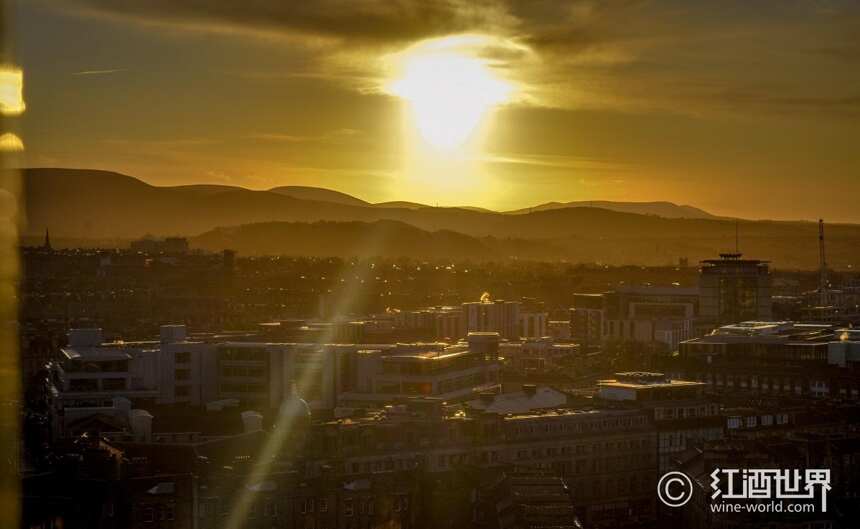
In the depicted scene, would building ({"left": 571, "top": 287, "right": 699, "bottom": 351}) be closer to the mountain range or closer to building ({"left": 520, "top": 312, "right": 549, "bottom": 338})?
building ({"left": 520, "top": 312, "right": 549, "bottom": 338})

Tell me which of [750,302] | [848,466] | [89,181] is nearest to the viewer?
[848,466]

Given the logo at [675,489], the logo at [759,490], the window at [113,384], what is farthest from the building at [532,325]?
the logo at [759,490]

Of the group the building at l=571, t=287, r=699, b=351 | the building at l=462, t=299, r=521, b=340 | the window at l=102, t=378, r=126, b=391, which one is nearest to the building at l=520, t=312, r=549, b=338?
the building at l=462, t=299, r=521, b=340

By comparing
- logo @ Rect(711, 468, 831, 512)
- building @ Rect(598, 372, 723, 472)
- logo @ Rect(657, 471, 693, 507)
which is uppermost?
building @ Rect(598, 372, 723, 472)

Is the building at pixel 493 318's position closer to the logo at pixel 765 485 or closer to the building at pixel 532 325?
the building at pixel 532 325

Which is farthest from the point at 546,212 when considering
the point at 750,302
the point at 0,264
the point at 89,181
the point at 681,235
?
the point at 0,264

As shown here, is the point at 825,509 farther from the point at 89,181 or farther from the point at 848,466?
the point at 89,181
